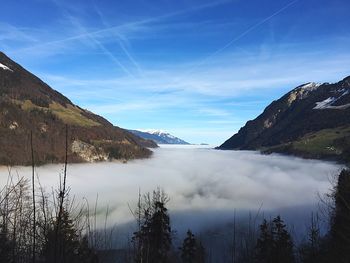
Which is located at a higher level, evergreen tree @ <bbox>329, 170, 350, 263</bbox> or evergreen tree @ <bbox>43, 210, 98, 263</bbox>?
evergreen tree @ <bbox>43, 210, 98, 263</bbox>

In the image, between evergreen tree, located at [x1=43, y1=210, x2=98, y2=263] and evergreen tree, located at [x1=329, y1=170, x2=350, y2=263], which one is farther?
evergreen tree, located at [x1=329, y1=170, x2=350, y2=263]

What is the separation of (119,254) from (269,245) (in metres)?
121

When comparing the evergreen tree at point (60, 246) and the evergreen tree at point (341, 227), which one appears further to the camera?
the evergreen tree at point (341, 227)

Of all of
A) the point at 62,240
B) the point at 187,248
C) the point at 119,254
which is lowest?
the point at 119,254

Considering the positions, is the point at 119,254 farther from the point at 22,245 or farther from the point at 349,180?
the point at 22,245

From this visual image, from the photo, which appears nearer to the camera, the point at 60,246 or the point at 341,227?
the point at 60,246

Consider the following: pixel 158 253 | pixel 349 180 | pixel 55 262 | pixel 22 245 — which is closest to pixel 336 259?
pixel 349 180

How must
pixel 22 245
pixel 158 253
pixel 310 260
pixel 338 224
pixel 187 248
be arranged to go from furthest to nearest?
pixel 187 248 → pixel 338 224 → pixel 158 253 → pixel 310 260 → pixel 22 245

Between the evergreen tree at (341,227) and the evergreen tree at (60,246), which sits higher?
the evergreen tree at (60,246)

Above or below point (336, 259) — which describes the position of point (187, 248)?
below

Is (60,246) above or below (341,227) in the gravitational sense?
above

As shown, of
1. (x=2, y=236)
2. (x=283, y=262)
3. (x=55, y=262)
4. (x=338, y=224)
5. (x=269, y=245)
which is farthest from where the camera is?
(x=269, y=245)

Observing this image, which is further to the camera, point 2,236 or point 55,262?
point 2,236

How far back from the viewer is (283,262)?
76.5 meters
